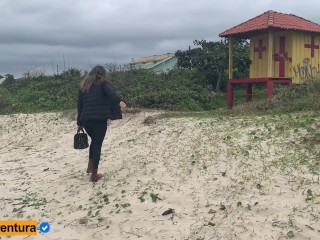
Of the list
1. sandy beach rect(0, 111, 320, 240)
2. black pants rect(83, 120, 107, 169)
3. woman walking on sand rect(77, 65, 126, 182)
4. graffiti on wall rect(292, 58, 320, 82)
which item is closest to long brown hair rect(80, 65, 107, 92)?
woman walking on sand rect(77, 65, 126, 182)

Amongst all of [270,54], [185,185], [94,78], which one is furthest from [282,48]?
[185,185]

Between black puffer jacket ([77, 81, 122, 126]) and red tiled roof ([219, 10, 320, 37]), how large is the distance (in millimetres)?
7013

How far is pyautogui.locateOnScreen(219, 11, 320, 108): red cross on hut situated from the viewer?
40.0 ft

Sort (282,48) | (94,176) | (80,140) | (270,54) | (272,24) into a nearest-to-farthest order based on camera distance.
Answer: (94,176) → (80,140) → (272,24) → (270,54) → (282,48)

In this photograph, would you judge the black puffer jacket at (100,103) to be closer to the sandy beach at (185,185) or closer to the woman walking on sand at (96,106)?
the woman walking on sand at (96,106)

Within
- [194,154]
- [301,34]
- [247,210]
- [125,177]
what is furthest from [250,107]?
[247,210]

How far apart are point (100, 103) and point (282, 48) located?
7912 millimetres

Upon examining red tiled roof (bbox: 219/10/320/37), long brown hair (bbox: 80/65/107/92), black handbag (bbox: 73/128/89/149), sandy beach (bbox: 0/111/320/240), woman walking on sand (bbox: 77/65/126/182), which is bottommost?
sandy beach (bbox: 0/111/320/240)

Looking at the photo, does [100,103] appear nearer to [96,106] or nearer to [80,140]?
[96,106]

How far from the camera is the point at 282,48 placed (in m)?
12.5

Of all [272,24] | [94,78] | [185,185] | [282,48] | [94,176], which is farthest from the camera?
[282,48]

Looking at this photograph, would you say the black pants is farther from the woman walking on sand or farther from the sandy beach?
the sandy beach

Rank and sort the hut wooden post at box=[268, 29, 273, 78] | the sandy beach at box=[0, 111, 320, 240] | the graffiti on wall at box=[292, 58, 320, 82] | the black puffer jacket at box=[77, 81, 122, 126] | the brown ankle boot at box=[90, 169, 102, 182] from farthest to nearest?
the graffiti on wall at box=[292, 58, 320, 82] → the hut wooden post at box=[268, 29, 273, 78] → the brown ankle boot at box=[90, 169, 102, 182] → the black puffer jacket at box=[77, 81, 122, 126] → the sandy beach at box=[0, 111, 320, 240]

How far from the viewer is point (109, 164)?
746cm
